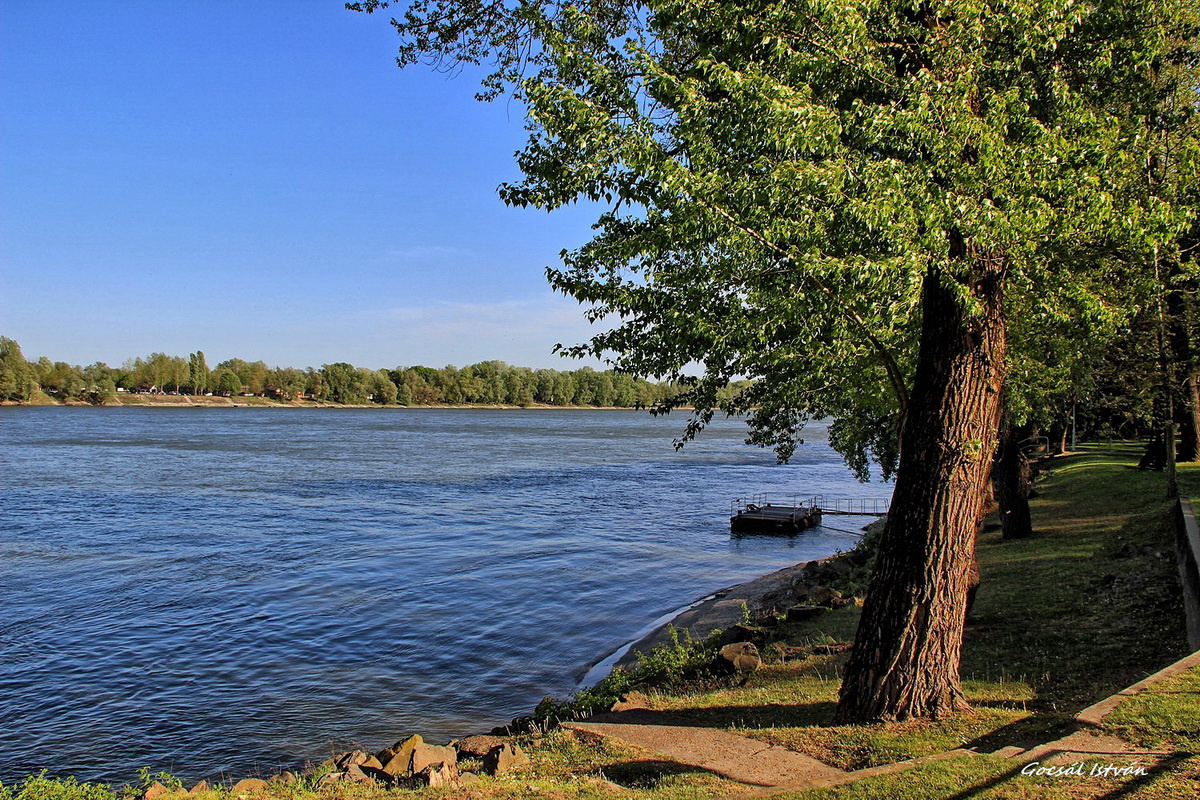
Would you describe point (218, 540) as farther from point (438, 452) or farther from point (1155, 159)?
point (438, 452)

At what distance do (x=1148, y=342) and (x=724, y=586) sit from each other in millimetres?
14928

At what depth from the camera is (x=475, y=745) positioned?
11.0m

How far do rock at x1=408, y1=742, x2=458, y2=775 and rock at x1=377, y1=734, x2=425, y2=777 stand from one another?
10 cm

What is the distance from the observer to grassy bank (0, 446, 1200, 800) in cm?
633

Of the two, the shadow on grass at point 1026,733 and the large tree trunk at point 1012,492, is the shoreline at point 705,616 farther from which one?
the shadow on grass at point 1026,733

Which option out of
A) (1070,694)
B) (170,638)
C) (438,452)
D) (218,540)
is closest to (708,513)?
(218,540)

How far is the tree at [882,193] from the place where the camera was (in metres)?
7.34

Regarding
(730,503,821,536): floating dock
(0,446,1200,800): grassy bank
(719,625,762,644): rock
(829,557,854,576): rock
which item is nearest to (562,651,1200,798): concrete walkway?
(0,446,1200,800): grassy bank

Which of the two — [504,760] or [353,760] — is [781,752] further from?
[353,760]

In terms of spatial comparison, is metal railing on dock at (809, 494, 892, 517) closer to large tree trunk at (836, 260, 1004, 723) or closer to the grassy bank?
the grassy bank

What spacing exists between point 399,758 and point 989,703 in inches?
284

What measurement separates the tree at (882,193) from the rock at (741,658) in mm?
4059

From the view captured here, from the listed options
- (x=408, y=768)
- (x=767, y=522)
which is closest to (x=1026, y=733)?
(x=408, y=768)

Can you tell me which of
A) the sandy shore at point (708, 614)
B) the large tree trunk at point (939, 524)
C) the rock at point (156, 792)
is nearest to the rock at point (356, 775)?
the rock at point (156, 792)
